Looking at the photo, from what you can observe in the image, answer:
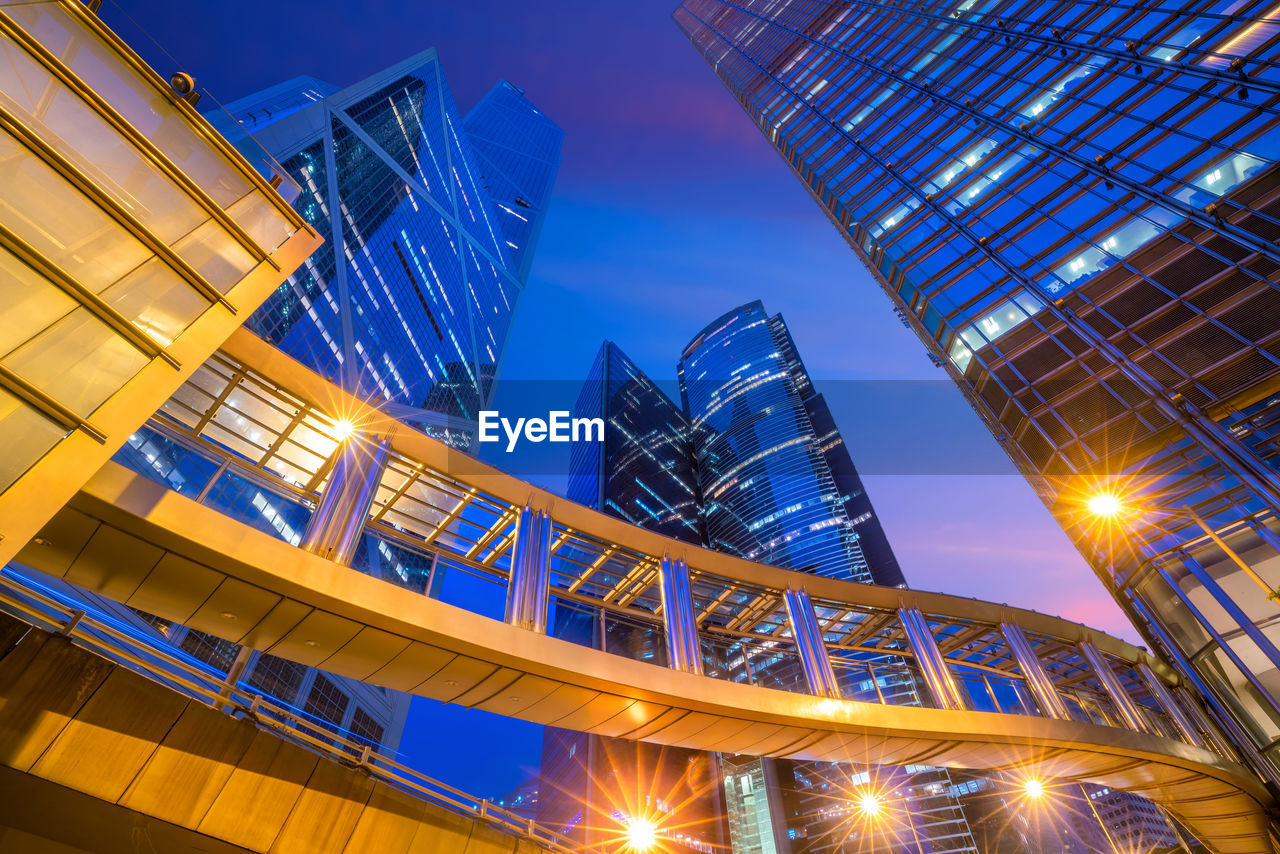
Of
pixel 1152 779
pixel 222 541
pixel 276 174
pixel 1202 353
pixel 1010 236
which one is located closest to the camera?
pixel 222 541

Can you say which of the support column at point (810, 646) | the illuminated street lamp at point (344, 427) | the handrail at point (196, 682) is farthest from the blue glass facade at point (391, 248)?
the handrail at point (196, 682)

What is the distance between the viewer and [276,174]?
9.80m

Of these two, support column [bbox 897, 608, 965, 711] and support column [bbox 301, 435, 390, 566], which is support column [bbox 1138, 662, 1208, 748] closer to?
support column [bbox 897, 608, 965, 711]

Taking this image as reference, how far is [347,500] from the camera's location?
34.3 ft

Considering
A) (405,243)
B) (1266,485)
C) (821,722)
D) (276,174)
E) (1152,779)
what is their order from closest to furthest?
(276,174)
(821,722)
(1266,485)
(1152,779)
(405,243)

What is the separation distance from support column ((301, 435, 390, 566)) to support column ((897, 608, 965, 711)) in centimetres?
1506

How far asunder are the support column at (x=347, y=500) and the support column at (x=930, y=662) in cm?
1506

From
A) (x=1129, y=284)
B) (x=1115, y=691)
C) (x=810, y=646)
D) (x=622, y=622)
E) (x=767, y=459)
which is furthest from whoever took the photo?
(x=767, y=459)

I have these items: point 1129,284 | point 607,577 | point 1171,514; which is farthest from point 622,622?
point 1129,284

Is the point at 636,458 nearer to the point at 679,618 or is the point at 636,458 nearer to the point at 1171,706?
the point at 1171,706

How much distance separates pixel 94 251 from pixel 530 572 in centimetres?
839

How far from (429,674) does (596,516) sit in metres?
5.17

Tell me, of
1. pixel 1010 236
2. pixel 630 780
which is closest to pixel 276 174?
pixel 1010 236

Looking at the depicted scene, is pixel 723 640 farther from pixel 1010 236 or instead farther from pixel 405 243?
pixel 405 243
